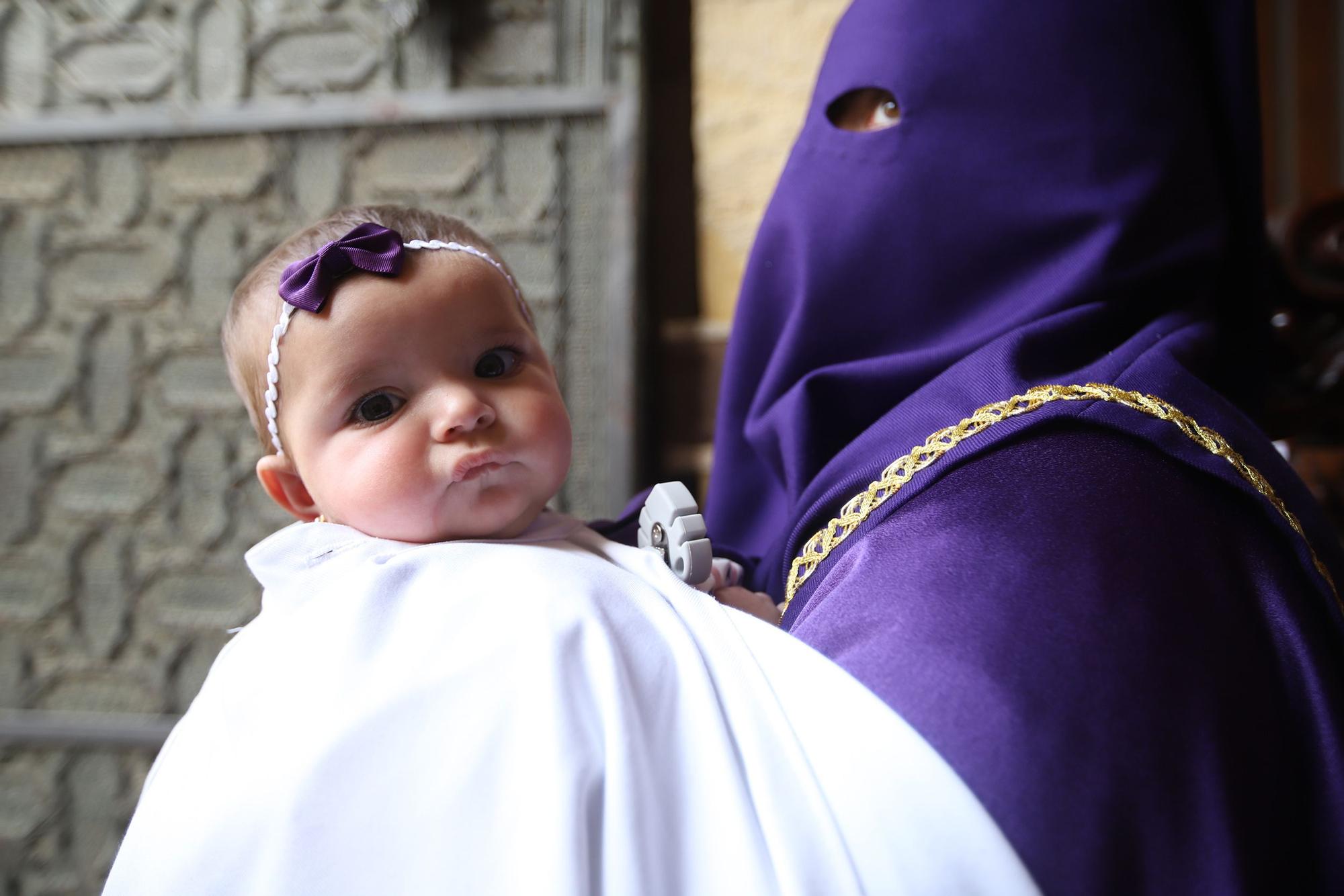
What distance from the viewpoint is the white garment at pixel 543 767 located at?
1.87 feet

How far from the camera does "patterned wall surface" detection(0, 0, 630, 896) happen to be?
6.51 feet

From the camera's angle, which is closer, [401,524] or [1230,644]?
[1230,644]

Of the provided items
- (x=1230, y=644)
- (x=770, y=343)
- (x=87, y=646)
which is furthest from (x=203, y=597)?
(x=1230, y=644)

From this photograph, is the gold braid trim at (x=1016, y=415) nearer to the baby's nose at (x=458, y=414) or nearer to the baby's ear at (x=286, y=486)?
the baby's nose at (x=458, y=414)

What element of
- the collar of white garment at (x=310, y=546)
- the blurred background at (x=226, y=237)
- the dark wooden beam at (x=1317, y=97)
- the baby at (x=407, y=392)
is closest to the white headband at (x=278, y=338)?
the baby at (x=407, y=392)

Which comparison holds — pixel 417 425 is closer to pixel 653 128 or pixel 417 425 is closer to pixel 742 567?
pixel 742 567

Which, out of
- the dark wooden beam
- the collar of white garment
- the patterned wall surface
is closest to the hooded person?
the collar of white garment

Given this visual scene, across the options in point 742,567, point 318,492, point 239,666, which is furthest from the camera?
point 742,567

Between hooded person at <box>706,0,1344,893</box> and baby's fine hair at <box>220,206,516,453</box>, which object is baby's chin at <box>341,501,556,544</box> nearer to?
baby's fine hair at <box>220,206,516,453</box>

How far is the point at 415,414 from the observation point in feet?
2.69

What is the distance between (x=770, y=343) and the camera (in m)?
1.18

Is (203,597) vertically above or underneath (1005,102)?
underneath

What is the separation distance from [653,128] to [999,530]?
1.60 meters

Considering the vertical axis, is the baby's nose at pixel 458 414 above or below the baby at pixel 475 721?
above
